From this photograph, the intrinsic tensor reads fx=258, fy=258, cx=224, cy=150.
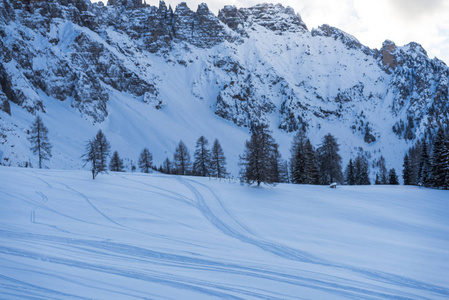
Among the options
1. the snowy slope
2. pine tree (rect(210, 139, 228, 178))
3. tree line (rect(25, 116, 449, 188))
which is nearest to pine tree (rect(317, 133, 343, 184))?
tree line (rect(25, 116, 449, 188))

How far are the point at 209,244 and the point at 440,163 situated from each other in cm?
3442

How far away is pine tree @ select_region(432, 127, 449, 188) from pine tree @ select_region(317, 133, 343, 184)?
11.3 metres

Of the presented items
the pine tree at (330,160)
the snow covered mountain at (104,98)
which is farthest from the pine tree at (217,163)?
the snow covered mountain at (104,98)

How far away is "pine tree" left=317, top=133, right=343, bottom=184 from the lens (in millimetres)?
38719

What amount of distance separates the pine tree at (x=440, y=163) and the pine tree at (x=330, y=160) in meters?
11.3

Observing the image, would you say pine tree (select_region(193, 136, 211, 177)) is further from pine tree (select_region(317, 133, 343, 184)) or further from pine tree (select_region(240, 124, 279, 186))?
pine tree (select_region(240, 124, 279, 186))

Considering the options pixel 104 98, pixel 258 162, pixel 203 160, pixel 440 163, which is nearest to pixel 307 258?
pixel 258 162

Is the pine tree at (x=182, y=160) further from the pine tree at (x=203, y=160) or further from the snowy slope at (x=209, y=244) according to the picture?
the snowy slope at (x=209, y=244)

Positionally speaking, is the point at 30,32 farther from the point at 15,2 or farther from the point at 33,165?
the point at 33,165

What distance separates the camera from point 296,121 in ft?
644

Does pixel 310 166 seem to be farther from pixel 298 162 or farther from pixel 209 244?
pixel 209 244

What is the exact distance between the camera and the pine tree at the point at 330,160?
38.7 m

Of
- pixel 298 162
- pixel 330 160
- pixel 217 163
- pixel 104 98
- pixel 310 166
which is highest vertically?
pixel 104 98

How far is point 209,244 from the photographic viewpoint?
11781 mm
